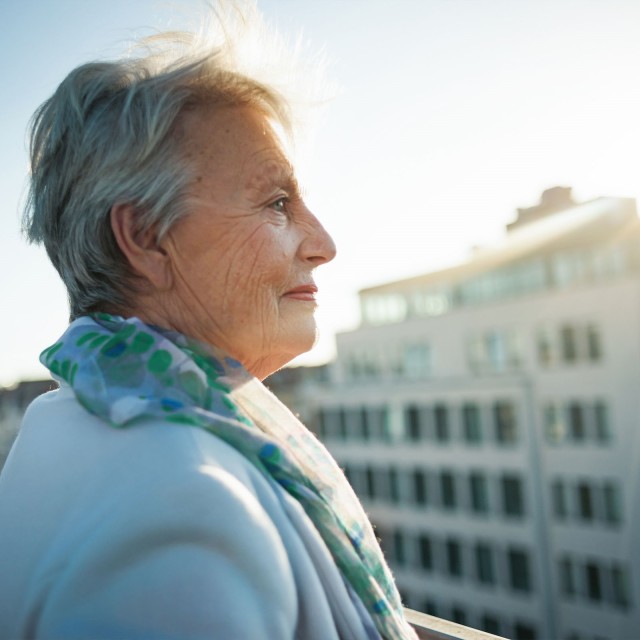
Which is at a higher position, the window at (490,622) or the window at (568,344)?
the window at (568,344)

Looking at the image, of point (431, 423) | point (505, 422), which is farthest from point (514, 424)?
point (431, 423)

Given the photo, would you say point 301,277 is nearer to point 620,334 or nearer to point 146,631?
point 146,631

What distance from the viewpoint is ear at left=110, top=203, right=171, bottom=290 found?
4.19ft

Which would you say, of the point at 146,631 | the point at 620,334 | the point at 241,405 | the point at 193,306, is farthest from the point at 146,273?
the point at 620,334

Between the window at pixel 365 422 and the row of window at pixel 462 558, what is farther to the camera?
the window at pixel 365 422

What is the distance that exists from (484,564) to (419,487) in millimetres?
3971

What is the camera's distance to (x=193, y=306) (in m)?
1.29

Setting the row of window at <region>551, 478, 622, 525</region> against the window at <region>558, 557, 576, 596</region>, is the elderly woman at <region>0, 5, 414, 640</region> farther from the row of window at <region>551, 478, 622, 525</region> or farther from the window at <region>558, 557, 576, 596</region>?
the window at <region>558, 557, 576, 596</region>

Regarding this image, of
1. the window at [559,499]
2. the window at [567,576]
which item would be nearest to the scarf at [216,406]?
the window at [559,499]

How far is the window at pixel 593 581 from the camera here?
977 inches

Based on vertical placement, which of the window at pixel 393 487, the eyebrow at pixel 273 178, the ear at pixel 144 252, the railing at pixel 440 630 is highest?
the eyebrow at pixel 273 178

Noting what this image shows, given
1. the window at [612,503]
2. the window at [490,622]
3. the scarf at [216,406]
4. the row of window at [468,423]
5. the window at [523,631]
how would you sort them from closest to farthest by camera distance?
the scarf at [216,406] → the window at [612,503] → the row of window at [468,423] → the window at [523,631] → the window at [490,622]

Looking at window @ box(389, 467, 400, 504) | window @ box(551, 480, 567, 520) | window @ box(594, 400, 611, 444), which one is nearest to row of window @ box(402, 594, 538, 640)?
window @ box(389, 467, 400, 504)

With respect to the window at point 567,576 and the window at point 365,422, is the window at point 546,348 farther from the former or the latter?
the window at point 365,422
